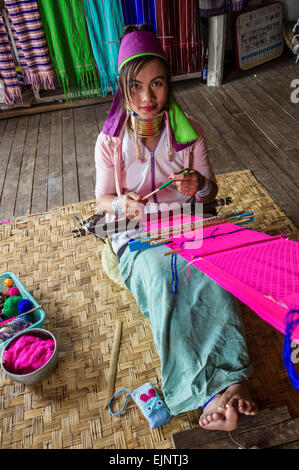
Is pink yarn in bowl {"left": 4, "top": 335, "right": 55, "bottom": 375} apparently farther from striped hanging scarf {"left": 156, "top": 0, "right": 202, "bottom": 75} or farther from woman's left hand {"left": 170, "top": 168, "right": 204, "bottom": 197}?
striped hanging scarf {"left": 156, "top": 0, "right": 202, "bottom": 75}

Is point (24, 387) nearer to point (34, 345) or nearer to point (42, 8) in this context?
point (34, 345)

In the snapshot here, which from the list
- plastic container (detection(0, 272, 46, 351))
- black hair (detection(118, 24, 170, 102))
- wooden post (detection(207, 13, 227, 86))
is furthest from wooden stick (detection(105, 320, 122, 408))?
wooden post (detection(207, 13, 227, 86))

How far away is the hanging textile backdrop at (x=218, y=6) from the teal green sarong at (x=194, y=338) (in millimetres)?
2709

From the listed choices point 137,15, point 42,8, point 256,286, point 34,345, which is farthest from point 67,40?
point 256,286

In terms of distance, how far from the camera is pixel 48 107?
368 cm

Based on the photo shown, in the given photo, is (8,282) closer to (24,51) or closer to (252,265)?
(252,265)

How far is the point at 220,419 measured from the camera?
42.9 inches

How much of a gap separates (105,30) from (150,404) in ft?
10.1

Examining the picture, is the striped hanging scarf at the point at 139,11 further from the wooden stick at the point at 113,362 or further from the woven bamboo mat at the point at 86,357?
the wooden stick at the point at 113,362

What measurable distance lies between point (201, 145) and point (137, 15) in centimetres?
230

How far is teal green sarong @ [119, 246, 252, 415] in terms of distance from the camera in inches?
46.3

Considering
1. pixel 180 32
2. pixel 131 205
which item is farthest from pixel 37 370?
pixel 180 32

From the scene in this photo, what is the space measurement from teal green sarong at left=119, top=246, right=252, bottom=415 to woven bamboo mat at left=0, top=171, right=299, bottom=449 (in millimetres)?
147

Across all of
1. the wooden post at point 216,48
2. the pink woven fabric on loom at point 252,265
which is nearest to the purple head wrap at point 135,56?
the pink woven fabric on loom at point 252,265
